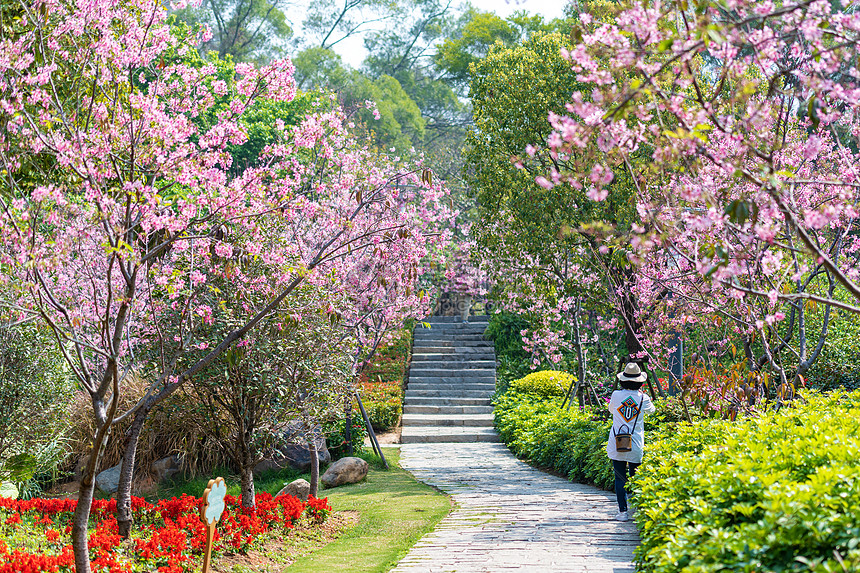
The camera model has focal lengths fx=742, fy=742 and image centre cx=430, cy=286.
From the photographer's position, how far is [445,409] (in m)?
16.2

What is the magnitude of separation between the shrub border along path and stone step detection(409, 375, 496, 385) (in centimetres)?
675

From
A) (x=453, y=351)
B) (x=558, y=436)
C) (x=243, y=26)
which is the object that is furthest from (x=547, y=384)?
→ (x=243, y=26)

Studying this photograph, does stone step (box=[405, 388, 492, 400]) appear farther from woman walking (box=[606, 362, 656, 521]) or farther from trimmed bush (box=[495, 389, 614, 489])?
woman walking (box=[606, 362, 656, 521])

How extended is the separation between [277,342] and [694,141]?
4661 millimetres

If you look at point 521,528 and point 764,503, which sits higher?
point 764,503

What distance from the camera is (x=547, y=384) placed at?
15.0 m

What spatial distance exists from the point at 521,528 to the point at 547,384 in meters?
8.75

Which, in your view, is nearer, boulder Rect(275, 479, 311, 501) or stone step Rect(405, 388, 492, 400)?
boulder Rect(275, 479, 311, 501)

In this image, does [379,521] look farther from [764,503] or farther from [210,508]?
[764,503]

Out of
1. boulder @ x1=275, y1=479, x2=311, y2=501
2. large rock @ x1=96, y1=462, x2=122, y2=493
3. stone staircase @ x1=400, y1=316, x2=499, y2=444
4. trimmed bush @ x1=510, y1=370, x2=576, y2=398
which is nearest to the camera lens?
boulder @ x1=275, y1=479, x2=311, y2=501

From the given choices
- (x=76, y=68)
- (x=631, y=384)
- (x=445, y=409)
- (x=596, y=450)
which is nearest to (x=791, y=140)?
(x=631, y=384)

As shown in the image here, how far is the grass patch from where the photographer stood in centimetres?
598

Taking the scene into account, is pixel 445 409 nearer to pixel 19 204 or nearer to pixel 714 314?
pixel 714 314

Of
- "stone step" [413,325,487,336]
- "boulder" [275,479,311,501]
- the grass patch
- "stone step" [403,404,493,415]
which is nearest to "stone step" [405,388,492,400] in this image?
"stone step" [403,404,493,415]
